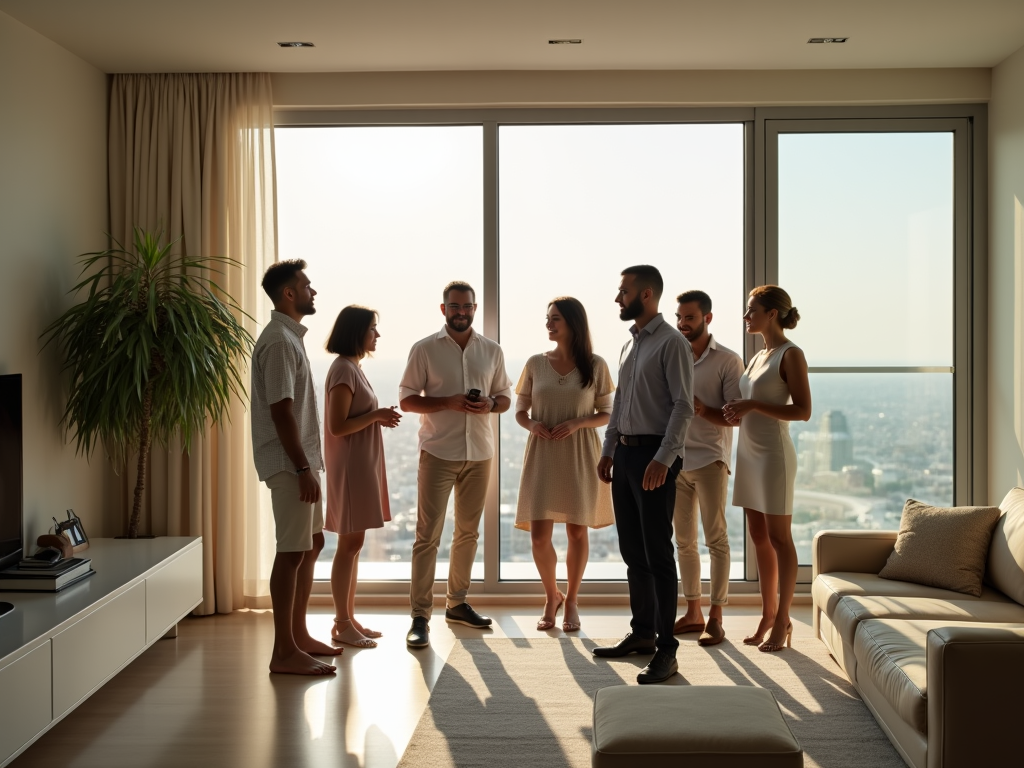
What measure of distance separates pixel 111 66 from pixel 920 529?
181 inches

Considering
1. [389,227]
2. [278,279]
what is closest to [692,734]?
[278,279]

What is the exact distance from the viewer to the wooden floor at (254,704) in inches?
124

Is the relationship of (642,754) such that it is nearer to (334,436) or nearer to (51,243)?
(334,436)

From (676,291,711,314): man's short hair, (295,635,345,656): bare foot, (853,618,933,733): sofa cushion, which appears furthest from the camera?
(676,291,711,314): man's short hair

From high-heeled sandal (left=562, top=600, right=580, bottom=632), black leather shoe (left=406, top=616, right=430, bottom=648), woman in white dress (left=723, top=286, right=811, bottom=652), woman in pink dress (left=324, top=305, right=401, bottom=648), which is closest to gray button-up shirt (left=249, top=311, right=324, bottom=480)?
woman in pink dress (left=324, top=305, right=401, bottom=648)

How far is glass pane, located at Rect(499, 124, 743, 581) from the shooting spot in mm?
5203

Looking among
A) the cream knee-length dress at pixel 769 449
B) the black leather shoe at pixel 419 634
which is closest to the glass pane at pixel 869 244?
the cream knee-length dress at pixel 769 449

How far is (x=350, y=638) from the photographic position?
4375mm

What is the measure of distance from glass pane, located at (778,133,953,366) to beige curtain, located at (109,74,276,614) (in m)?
2.93

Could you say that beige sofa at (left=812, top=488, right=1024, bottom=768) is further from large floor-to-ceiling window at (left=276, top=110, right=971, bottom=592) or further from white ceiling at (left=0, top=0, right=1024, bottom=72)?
white ceiling at (left=0, top=0, right=1024, bottom=72)

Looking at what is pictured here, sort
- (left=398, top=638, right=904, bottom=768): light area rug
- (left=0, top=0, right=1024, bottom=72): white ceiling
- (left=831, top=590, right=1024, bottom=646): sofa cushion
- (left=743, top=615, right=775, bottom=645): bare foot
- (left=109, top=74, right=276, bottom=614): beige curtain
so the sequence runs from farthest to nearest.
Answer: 1. (left=109, top=74, right=276, bottom=614): beige curtain
2. (left=743, top=615, right=775, bottom=645): bare foot
3. (left=0, top=0, right=1024, bottom=72): white ceiling
4. (left=831, top=590, right=1024, bottom=646): sofa cushion
5. (left=398, top=638, right=904, bottom=768): light area rug

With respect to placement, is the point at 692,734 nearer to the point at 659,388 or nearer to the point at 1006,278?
the point at 659,388

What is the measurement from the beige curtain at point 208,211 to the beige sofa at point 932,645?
3.01m

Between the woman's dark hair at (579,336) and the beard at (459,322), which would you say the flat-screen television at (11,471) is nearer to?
the beard at (459,322)
